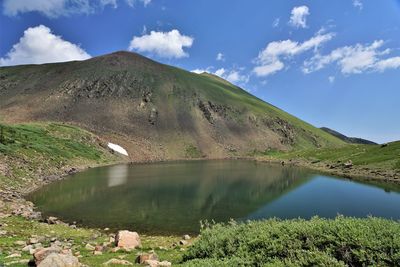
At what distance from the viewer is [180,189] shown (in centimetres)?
Answer: 6319

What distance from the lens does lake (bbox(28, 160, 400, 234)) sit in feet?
132

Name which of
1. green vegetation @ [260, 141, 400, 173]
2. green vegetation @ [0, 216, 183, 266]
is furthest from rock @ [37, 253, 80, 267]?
green vegetation @ [260, 141, 400, 173]

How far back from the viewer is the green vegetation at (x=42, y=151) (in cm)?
6309

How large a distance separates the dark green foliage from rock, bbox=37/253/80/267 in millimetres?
→ 5805

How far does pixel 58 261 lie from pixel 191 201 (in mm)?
36187

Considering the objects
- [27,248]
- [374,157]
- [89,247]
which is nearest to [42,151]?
[89,247]

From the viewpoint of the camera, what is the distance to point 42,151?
8712 centimetres

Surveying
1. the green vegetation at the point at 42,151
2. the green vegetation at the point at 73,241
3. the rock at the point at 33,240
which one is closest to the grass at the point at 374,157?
the green vegetation at the point at 73,241

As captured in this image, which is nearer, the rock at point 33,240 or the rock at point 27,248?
the rock at point 27,248

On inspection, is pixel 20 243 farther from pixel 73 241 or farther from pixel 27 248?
pixel 73 241

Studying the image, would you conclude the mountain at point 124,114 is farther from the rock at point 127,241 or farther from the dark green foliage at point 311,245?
the dark green foliage at point 311,245

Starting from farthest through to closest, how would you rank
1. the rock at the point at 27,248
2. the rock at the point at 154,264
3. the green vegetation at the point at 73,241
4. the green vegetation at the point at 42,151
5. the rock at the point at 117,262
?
the green vegetation at the point at 42,151 < the rock at the point at 27,248 < the green vegetation at the point at 73,241 < the rock at the point at 117,262 < the rock at the point at 154,264

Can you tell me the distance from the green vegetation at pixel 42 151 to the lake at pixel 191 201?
5.70 metres

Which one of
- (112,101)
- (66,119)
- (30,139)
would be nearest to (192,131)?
(112,101)
